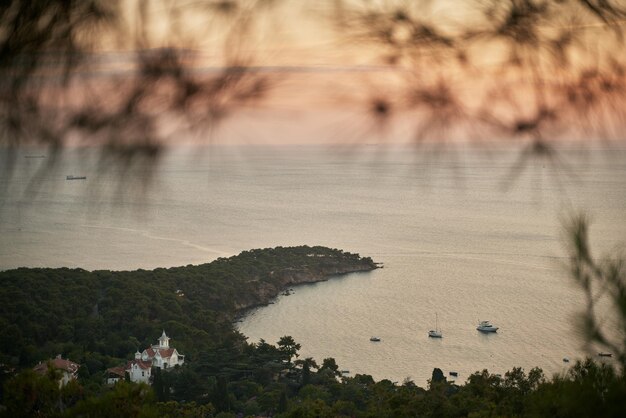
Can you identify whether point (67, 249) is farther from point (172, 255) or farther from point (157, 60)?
point (157, 60)

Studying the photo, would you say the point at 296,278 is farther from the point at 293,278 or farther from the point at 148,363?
the point at 148,363

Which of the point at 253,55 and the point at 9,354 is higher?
the point at 253,55

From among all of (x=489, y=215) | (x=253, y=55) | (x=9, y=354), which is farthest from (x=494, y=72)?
(x=489, y=215)

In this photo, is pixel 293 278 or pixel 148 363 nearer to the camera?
pixel 148 363

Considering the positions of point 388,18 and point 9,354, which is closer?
point 388,18

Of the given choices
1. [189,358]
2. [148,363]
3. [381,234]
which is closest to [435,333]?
[189,358]

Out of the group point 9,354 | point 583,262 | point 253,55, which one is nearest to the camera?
point 253,55

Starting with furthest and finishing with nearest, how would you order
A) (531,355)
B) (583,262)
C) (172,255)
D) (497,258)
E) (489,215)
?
(489,215), (172,255), (497,258), (531,355), (583,262)

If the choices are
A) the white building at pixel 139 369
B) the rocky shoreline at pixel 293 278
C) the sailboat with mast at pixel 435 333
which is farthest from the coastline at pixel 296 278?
the white building at pixel 139 369
